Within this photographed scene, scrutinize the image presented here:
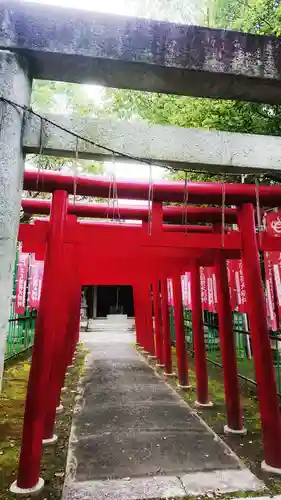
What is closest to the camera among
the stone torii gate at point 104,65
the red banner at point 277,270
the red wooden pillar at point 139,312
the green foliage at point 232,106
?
the stone torii gate at point 104,65

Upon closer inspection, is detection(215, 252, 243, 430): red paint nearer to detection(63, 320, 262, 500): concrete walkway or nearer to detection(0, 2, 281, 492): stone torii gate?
detection(63, 320, 262, 500): concrete walkway

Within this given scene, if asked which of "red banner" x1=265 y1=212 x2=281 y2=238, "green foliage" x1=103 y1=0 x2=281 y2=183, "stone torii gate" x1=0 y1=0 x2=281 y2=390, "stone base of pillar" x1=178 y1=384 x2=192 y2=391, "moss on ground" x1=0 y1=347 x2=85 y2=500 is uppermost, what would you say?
"green foliage" x1=103 y1=0 x2=281 y2=183

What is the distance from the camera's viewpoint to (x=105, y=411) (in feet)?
24.6

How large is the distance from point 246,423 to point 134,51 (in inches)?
263

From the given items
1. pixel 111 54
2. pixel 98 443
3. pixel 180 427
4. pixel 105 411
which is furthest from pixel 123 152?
pixel 105 411

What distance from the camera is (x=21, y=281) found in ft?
36.5

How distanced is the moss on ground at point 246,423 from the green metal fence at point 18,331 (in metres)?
5.56

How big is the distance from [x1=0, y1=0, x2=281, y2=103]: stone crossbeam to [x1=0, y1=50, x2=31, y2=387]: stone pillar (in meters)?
0.19

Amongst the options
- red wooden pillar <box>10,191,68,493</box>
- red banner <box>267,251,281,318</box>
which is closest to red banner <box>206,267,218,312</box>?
red banner <box>267,251,281,318</box>

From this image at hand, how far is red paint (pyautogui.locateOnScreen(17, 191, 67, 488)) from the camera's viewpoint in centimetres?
434

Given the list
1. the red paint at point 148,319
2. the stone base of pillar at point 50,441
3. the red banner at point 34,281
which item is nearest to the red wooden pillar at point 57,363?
the stone base of pillar at point 50,441

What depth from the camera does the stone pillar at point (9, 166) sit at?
2.56 metres

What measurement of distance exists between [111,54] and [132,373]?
10.5 m

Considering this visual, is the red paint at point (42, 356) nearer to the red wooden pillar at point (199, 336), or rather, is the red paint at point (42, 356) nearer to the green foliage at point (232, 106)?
the green foliage at point (232, 106)
